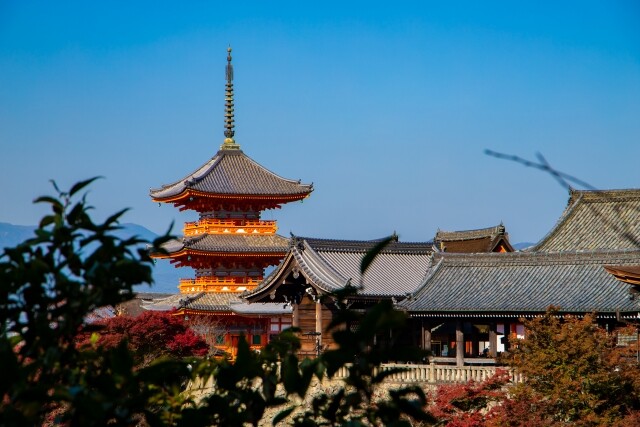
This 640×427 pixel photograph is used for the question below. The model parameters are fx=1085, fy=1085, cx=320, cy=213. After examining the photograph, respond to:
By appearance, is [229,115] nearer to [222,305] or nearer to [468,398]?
[222,305]

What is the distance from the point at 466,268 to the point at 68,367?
1149 inches

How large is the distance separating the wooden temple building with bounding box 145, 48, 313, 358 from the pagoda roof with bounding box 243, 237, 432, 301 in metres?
7.82

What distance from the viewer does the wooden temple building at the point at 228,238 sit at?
153 feet

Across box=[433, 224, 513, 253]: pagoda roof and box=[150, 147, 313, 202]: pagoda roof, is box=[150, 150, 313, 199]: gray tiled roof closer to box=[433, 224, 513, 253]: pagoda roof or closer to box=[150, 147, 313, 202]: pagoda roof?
box=[150, 147, 313, 202]: pagoda roof

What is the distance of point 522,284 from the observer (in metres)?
31.7

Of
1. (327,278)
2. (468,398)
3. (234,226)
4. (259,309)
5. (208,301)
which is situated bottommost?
(468,398)

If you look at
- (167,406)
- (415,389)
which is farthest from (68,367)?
(415,389)

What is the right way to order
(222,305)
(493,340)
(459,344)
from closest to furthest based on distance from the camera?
(459,344) < (493,340) < (222,305)

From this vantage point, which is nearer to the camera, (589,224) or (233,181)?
(589,224)

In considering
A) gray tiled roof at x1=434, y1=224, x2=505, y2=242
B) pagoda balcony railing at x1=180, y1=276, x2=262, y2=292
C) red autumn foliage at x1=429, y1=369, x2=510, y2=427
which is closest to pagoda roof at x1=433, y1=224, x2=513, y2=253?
gray tiled roof at x1=434, y1=224, x2=505, y2=242

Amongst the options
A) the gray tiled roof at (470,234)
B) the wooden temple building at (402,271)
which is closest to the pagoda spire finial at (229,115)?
the wooden temple building at (402,271)

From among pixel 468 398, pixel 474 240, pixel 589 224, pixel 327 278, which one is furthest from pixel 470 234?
pixel 468 398

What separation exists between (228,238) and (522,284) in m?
19.5

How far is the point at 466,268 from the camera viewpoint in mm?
33812
